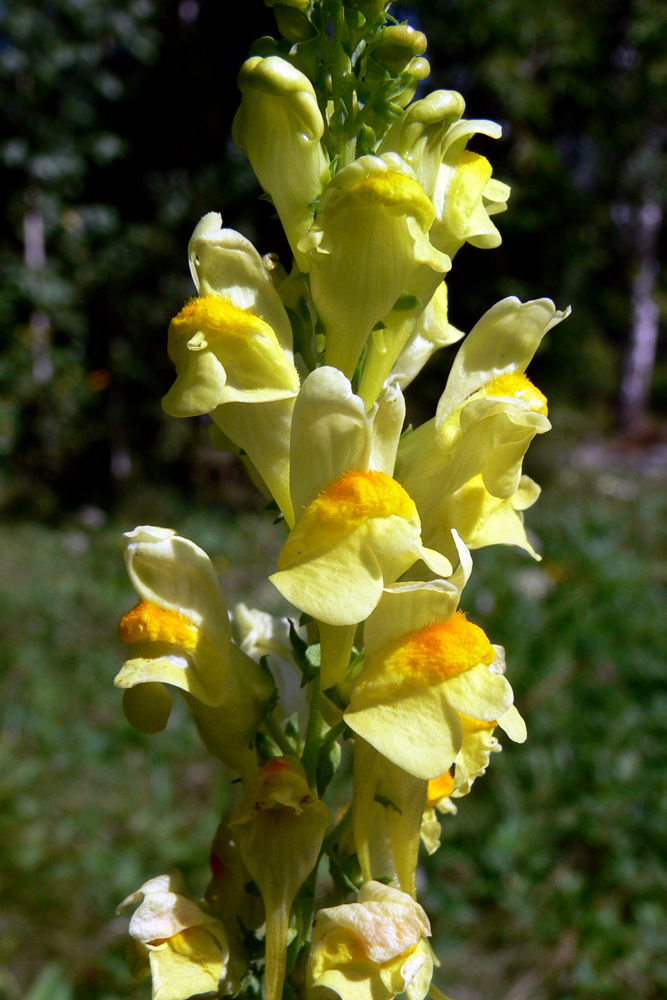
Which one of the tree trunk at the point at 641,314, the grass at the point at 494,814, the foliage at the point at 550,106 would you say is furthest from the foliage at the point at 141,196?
the grass at the point at 494,814

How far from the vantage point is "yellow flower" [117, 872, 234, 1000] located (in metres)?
1.02

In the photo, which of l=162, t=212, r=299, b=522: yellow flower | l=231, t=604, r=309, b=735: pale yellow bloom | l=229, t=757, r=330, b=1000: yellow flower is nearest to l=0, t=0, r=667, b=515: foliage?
l=231, t=604, r=309, b=735: pale yellow bloom

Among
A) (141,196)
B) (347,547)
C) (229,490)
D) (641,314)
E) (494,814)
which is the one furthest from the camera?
(641,314)

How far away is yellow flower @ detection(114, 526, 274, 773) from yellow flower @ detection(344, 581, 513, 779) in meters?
0.23

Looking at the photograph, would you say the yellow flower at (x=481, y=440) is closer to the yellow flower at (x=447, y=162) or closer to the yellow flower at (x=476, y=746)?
the yellow flower at (x=447, y=162)

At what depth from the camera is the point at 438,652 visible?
0.97m

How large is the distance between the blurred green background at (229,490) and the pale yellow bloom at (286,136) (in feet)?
8.06

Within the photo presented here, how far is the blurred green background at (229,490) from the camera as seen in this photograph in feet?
10.7

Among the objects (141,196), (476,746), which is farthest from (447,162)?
(141,196)

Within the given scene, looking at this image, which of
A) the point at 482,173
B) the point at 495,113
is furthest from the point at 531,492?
the point at 495,113

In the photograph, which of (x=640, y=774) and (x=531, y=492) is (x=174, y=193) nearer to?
(x=640, y=774)

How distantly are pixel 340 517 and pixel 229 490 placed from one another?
8919mm

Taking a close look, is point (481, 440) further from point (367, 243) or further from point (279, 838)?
point (279, 838)

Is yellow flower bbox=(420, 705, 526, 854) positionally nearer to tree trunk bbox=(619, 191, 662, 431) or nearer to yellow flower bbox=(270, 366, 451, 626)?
yellow flower bbox=(270, 366, 451, 626)
